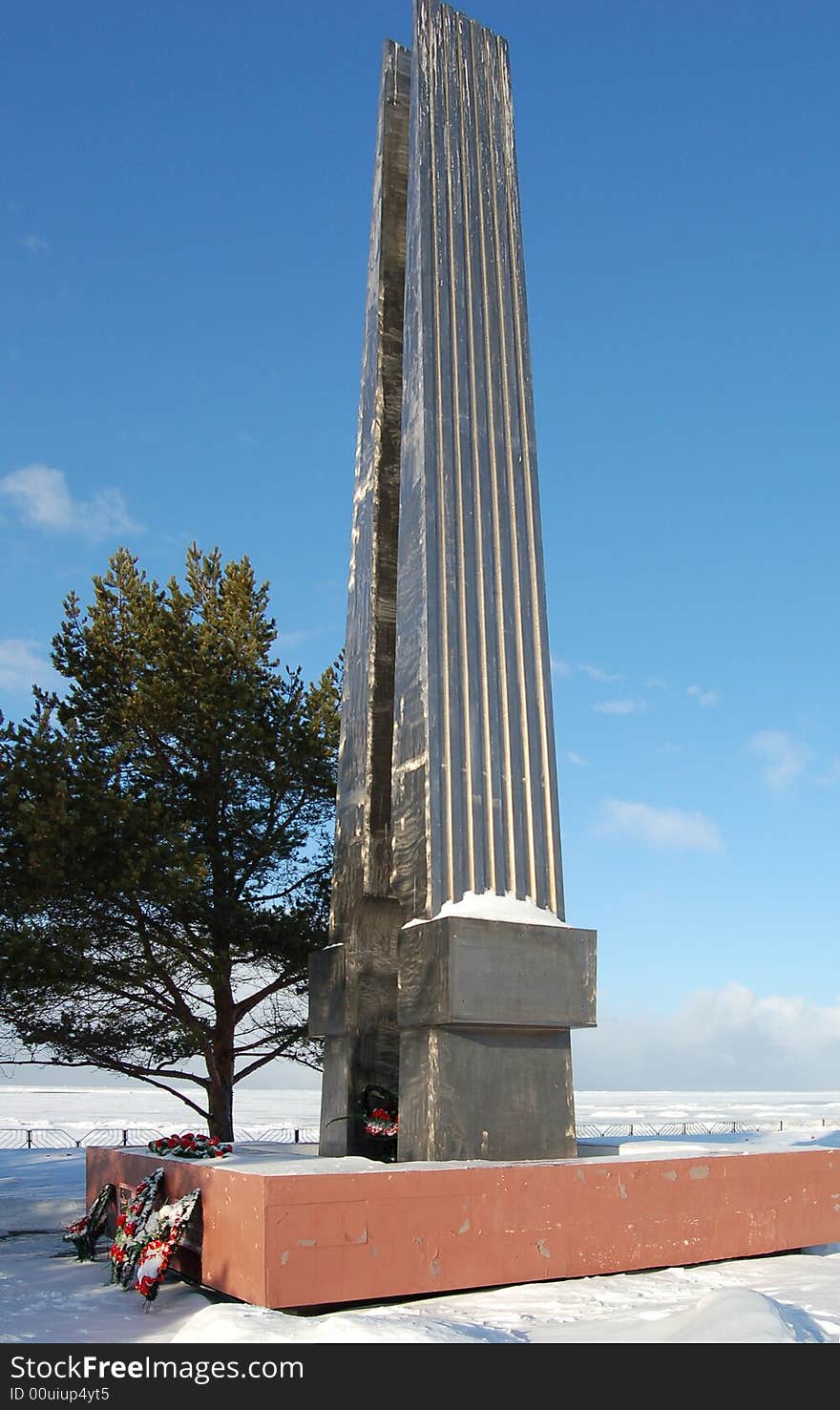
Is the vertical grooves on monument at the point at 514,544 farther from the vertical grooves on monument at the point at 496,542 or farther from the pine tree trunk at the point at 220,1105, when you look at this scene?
the pine tree trunk at the point at 220,1105

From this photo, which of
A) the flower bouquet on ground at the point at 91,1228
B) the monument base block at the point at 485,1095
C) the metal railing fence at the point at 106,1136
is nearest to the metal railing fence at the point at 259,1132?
the metal railing fence at the point at 106,1136

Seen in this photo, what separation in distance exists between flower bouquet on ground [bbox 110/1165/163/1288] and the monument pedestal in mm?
1685

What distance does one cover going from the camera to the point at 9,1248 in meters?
9.94

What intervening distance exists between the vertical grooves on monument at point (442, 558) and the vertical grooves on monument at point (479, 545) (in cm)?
31

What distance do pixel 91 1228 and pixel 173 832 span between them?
20.2 ft

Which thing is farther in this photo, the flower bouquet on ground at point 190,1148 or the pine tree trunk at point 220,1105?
the pine tree trunk at point 220,1105

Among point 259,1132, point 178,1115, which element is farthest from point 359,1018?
point 178,1115

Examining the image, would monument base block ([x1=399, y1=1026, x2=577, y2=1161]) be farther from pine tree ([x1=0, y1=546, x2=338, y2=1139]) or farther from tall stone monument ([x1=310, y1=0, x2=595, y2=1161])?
pine tree ([x1=0, y1=546, x2=338, y2=1139])

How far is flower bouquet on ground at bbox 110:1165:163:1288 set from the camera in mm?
7238

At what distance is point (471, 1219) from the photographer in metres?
6.83

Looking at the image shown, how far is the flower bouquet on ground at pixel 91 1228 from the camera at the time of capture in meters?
8.65

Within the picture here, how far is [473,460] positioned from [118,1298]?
6618 mm
